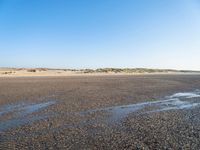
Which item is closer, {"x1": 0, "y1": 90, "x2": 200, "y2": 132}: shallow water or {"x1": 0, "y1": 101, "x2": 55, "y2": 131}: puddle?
{"x1": 0, "y1": 101, "x2": 55, "y2": 131}: puddle

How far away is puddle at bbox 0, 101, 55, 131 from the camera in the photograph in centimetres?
1231

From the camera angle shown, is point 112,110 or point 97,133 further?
point 112,110

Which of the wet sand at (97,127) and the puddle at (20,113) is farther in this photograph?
the puddle at (20,113)

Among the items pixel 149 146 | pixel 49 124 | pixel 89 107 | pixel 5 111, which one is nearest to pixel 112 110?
pixel 89 107

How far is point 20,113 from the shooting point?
584 inches

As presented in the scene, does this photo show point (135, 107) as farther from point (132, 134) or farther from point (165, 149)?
point (165, 149)

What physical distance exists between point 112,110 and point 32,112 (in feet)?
14.7

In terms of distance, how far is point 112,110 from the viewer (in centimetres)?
1591

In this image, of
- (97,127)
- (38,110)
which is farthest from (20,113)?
(97,127)

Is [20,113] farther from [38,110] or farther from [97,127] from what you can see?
[97,127]

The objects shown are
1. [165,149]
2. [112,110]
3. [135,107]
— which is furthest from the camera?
[135,107]

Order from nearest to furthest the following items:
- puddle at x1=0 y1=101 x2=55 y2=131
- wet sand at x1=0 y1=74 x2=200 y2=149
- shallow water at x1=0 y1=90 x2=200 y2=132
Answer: wet sand at x1=0 y1=74 x2=200 y2=149, puddle at x1=0 y1=101 x2=55 y2=131, shallow water at x1=0 y1=90 x2=200 y2=132

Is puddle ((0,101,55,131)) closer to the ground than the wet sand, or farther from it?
farther from it

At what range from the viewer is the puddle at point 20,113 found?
12.3 m
